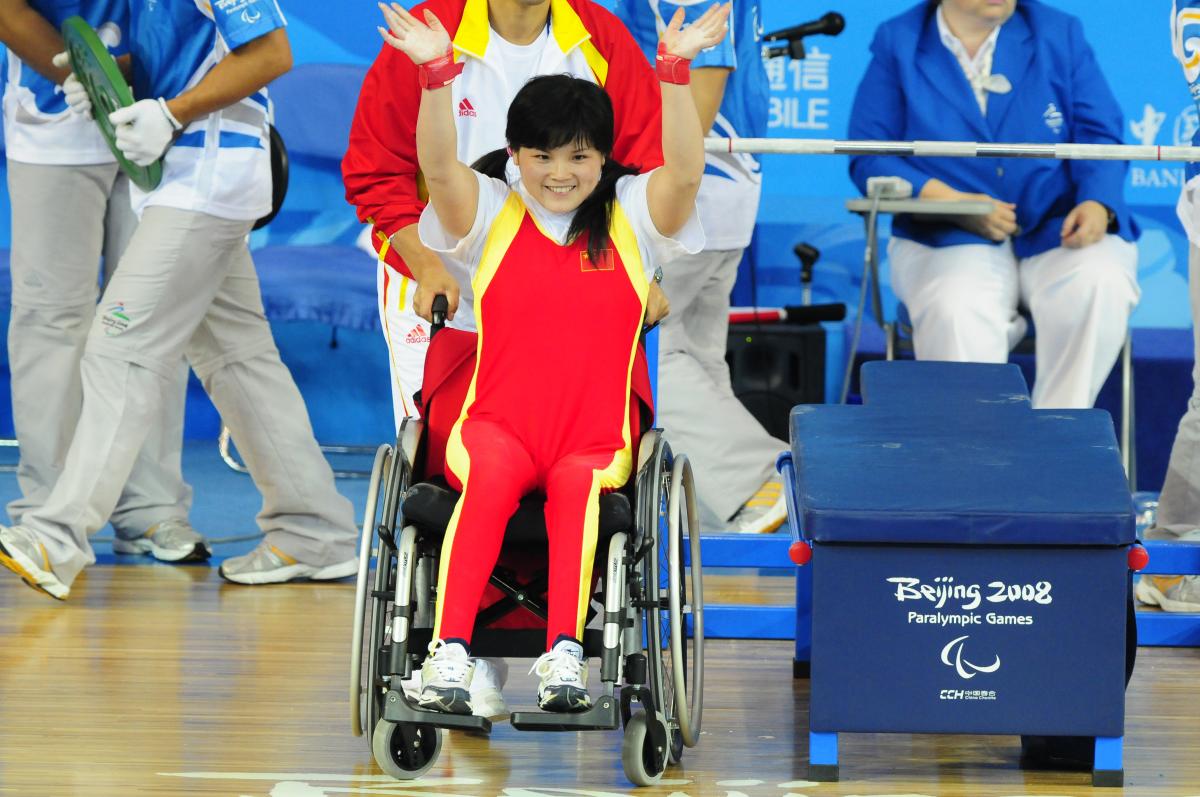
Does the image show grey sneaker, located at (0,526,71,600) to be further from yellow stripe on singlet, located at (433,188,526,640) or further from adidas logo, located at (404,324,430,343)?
yellow stripe on singlet, located at (433,188,526,640)

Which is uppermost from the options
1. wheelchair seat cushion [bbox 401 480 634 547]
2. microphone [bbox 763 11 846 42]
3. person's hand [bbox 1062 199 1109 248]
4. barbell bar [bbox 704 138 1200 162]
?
microphone [bbox 763 11 846 42]

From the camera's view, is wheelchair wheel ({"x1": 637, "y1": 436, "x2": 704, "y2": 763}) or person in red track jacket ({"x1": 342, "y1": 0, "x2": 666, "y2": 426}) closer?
wheelchair wheel ({"x1": 637, "y1": 436, "x2": 704, "y2": 763})

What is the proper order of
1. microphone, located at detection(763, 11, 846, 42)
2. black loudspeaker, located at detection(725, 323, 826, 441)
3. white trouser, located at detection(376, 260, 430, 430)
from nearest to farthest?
white trouser, located at detection(376, 260, 430, 430) < microphone, located at detection(763, 11, 846, 42) < black loudspeaker, located at detection(725, 323, 826, 441)

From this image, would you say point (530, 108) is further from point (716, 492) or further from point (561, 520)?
point (716, 492)

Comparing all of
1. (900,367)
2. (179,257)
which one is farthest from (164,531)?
(900,367)

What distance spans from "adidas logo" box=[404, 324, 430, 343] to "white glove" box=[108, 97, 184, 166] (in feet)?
3.07

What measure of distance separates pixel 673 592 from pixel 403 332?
3.46 ft

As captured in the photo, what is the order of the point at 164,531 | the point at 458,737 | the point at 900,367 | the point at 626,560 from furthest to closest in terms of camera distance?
the point at 164,531, the point at 900,367, the point at 458,737, the point at 626,560

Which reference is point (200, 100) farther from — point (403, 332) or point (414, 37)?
point (414, 37)

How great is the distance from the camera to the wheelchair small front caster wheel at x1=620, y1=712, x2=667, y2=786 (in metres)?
2.76

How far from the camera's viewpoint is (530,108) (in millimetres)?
2908

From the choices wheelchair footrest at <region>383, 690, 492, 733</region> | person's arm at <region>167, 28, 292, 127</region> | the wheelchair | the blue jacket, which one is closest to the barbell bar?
the blue jacket

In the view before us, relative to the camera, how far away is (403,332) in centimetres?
353

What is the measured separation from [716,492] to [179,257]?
4.75 feet
